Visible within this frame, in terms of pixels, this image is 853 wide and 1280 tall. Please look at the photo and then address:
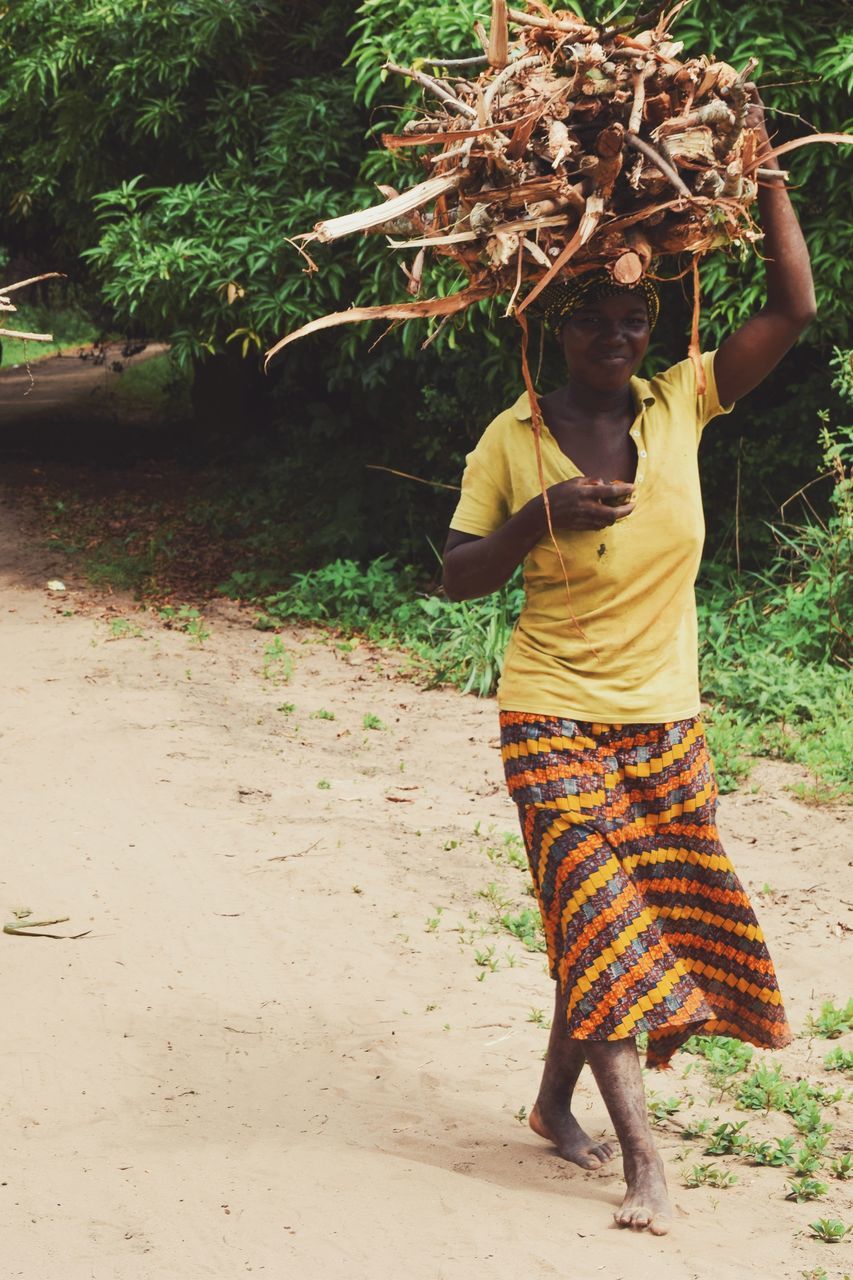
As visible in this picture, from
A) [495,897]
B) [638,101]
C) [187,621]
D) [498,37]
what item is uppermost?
[498,37]

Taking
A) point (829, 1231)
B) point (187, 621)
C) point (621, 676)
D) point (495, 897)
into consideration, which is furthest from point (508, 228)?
point (187, 621)

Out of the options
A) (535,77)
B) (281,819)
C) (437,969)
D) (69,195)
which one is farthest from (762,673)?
(69,195)

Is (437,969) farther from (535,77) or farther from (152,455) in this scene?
(152,455)

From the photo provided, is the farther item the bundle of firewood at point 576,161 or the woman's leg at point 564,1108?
the woman's leg at point 564,1108

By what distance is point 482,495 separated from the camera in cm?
282

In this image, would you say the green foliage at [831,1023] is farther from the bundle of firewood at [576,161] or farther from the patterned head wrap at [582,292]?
the bundle of firewood at [576,161]

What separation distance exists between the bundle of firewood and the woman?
0.46ft

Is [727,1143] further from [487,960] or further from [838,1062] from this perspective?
[487,960]

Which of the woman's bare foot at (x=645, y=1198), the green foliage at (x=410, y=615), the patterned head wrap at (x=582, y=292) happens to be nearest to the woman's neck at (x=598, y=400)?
the patterned head wrap at (x=582, y=292)

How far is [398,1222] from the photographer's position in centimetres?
273

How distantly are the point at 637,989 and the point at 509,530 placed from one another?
2.90ft

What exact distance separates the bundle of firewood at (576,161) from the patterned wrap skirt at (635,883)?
2.79ft

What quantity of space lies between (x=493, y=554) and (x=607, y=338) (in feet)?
1.46

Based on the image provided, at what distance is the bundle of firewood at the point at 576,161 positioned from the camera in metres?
2.43
